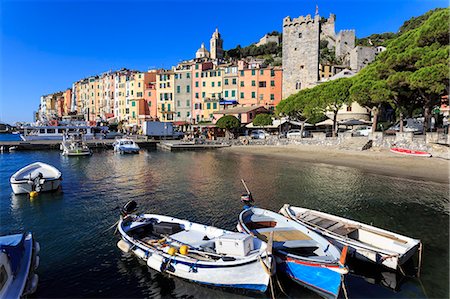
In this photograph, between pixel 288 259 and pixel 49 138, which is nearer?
pixel 288 259

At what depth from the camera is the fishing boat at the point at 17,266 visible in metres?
8.44

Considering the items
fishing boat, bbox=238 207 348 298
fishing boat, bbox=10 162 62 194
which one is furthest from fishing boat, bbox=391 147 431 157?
fishing boat, bbox=10 162 62 194

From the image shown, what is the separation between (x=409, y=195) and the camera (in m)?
21.1

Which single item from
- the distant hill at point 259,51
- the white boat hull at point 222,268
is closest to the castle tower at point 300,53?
the distant hill at point 259,51

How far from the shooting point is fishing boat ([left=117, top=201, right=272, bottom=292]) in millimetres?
9281

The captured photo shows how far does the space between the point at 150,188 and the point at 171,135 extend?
48.9 metres

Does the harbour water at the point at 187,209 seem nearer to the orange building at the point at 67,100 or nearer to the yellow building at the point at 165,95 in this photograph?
the yellow building at the point at 165,95

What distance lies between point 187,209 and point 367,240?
10270mm

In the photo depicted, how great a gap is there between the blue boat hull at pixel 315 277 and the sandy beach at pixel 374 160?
69.7ft

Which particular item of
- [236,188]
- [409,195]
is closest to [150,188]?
[236,188]

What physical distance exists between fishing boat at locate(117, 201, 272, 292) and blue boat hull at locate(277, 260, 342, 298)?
1000 mm

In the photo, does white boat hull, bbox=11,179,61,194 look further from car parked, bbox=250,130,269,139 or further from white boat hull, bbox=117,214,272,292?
car parked, bbox=250,130,269,139

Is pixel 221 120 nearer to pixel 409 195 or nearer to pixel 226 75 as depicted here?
pixel 226 75

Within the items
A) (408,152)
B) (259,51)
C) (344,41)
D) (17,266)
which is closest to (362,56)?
(344,41)
